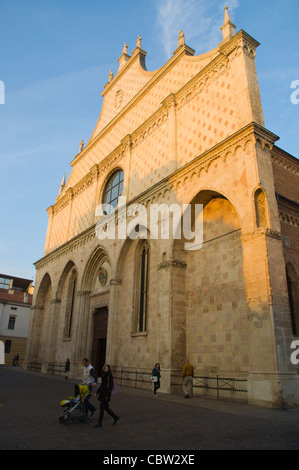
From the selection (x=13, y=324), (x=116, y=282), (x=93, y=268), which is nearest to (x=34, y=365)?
(x=93, y=268)

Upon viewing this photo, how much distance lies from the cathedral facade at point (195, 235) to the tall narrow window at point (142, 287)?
0.18 ft

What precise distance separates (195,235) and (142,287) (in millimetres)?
4420

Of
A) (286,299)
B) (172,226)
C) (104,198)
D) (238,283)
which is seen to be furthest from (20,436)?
(104,198)

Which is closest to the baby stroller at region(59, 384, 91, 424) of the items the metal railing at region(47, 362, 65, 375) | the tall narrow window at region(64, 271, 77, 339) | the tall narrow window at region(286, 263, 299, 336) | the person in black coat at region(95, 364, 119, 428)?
the person in black coat at region(95, 364, 119, 428)

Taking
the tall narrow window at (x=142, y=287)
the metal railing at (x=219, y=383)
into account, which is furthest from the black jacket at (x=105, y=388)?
the tall narrow window at (x=142, y=287)

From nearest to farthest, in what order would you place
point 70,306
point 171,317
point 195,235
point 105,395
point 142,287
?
point 105,395 < point 171,317 < point 195,235 < point 142,287 < point 70,306

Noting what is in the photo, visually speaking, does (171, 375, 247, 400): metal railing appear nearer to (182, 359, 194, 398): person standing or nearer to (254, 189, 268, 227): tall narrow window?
(182, 359, 194, 398): person standing

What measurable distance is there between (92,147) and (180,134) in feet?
39.6

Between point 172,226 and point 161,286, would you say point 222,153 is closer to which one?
point 172,226

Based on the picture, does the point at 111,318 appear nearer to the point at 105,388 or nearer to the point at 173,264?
the point at 173,264

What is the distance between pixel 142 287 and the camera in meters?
17.3

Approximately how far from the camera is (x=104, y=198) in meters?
23.2

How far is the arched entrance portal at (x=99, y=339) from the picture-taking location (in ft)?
64.8

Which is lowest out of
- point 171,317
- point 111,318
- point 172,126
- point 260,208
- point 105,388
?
point 105,388
